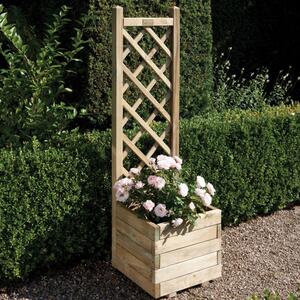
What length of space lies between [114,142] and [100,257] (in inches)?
36.9

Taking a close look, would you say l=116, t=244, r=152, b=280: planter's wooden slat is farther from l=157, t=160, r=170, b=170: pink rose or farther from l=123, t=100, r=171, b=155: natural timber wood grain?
l=123, t=100, r=171, b=155: natural timber wood grain

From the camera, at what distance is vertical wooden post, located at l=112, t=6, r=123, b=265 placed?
390 cm

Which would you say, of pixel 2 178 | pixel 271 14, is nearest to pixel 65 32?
pixel 2 178

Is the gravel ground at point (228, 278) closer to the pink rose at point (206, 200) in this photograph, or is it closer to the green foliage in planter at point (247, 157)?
the green foliage in planter at point (247, 157)

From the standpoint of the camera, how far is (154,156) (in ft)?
14.9

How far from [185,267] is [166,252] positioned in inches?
8.2

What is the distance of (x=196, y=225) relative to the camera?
395 cm

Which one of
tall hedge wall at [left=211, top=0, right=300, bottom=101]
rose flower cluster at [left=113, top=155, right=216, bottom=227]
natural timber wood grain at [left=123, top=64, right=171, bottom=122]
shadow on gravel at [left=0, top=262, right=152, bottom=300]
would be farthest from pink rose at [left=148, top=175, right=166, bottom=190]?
tall hedge wall at [left=211, top=0, right=300, bottom=101]

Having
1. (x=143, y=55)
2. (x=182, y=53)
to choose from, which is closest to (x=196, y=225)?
(x=143, y=55)

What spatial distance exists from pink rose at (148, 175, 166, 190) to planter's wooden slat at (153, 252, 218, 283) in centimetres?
50

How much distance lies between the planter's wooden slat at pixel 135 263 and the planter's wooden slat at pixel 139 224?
0.67ft

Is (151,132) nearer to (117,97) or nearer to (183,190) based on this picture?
(117,97)

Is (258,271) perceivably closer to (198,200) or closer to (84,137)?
(198,200)

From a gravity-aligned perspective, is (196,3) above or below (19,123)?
above
